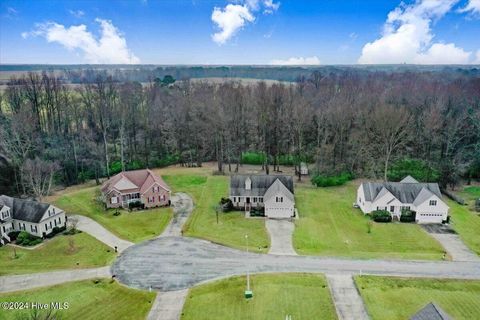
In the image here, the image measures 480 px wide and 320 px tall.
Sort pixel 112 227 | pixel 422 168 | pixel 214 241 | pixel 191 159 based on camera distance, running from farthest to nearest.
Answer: pixel 191 159 < pixel 422 168 < pixel 112 227 < pixel 214 241

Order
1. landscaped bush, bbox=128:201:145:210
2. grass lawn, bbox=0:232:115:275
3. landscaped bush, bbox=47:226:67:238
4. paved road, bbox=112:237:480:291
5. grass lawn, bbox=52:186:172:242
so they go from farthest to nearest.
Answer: landscaped bush, bbox=128:201:145:210 < grass lawn, bbox=52:186:172:242 < landscaped bush, bbox=47:226:67:238 < grass lawn, bbox=0:232:115:275 < paved road, bbox=112:237:480:291

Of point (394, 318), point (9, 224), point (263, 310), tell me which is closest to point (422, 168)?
point (394, 318)

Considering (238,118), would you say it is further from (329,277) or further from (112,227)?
(329,277)

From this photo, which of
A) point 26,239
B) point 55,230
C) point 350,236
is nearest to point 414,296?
point 350,236

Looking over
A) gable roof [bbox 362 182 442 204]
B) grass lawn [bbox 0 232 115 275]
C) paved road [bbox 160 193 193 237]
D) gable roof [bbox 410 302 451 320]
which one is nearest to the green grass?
gable roof [bbox 362 182 442 204]

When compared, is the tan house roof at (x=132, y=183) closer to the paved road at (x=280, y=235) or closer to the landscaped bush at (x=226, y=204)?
the landscaped bush at (x=226, y=204)

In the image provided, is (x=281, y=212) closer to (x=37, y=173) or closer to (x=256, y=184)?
(x=256, y=184)

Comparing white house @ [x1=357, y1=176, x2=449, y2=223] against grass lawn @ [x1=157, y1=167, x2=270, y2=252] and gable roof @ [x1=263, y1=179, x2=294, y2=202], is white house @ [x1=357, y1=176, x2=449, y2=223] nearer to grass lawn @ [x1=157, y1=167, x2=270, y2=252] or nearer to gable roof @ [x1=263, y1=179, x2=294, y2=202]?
gable roof @ [x1=263, y1=179, x2=294, y2=202]
